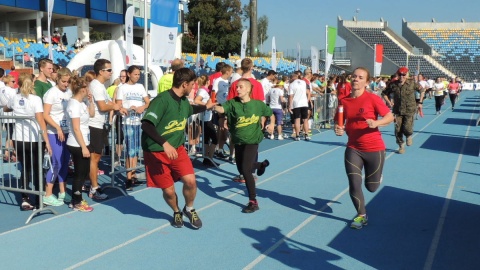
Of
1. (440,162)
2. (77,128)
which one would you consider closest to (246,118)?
(77,128)

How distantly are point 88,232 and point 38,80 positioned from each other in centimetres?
327

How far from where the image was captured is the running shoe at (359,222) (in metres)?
5.88

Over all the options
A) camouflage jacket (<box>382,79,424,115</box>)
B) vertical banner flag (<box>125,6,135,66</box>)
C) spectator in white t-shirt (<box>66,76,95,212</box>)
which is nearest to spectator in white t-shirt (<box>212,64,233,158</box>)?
vertical banner flag (<box>125,6,135,66</box>)

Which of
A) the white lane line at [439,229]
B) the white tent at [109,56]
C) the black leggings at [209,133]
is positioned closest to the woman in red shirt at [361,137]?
the white lane line at [439,229]

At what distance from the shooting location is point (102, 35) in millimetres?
66938

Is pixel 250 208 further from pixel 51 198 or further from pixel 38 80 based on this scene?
pixel 38 80

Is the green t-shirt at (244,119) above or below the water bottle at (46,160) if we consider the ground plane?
above

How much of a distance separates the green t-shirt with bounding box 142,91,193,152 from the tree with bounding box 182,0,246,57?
54237 millimetres

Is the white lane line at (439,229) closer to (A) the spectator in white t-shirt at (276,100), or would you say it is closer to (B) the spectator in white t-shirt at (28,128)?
(B) the spectator in white t-shirt at (28,128)

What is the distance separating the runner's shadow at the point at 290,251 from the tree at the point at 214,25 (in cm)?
5466

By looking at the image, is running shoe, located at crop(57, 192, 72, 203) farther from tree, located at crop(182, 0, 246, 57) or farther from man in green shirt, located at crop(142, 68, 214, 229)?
tree, located at crop(182, 0, 246, 57)

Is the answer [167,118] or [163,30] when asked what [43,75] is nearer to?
[163,30]

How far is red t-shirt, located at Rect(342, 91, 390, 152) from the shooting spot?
5.80 m

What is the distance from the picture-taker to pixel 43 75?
7.86 m
